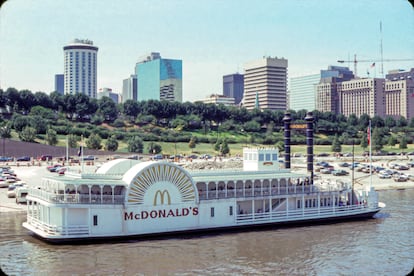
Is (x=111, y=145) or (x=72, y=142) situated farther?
(x=111, y=145)

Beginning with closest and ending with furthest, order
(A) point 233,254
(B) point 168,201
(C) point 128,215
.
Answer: (A) point 233,254, (C) point 128,215, (B) point 168,201

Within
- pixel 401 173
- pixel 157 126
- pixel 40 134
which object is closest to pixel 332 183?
pixel 401 173

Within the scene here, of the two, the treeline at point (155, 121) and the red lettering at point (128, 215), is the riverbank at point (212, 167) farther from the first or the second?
the treeline at point (155, 121)

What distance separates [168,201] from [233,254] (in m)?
6.64

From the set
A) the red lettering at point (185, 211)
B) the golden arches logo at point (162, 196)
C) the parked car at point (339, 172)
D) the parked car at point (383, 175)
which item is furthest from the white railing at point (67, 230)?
the parked car at point (383, 175)

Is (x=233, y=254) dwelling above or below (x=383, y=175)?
below

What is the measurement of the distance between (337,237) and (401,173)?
50.0 meters

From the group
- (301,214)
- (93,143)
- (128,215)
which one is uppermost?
(93,143)

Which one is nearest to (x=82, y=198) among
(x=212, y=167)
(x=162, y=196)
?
(x=162, y=196)

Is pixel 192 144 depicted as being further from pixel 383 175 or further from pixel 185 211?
pixel 185 211

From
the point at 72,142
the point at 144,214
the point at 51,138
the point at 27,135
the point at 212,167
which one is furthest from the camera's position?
the point at 51,138

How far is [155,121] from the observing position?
132 m

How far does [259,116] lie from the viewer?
463 ft

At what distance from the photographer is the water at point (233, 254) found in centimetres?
3181
